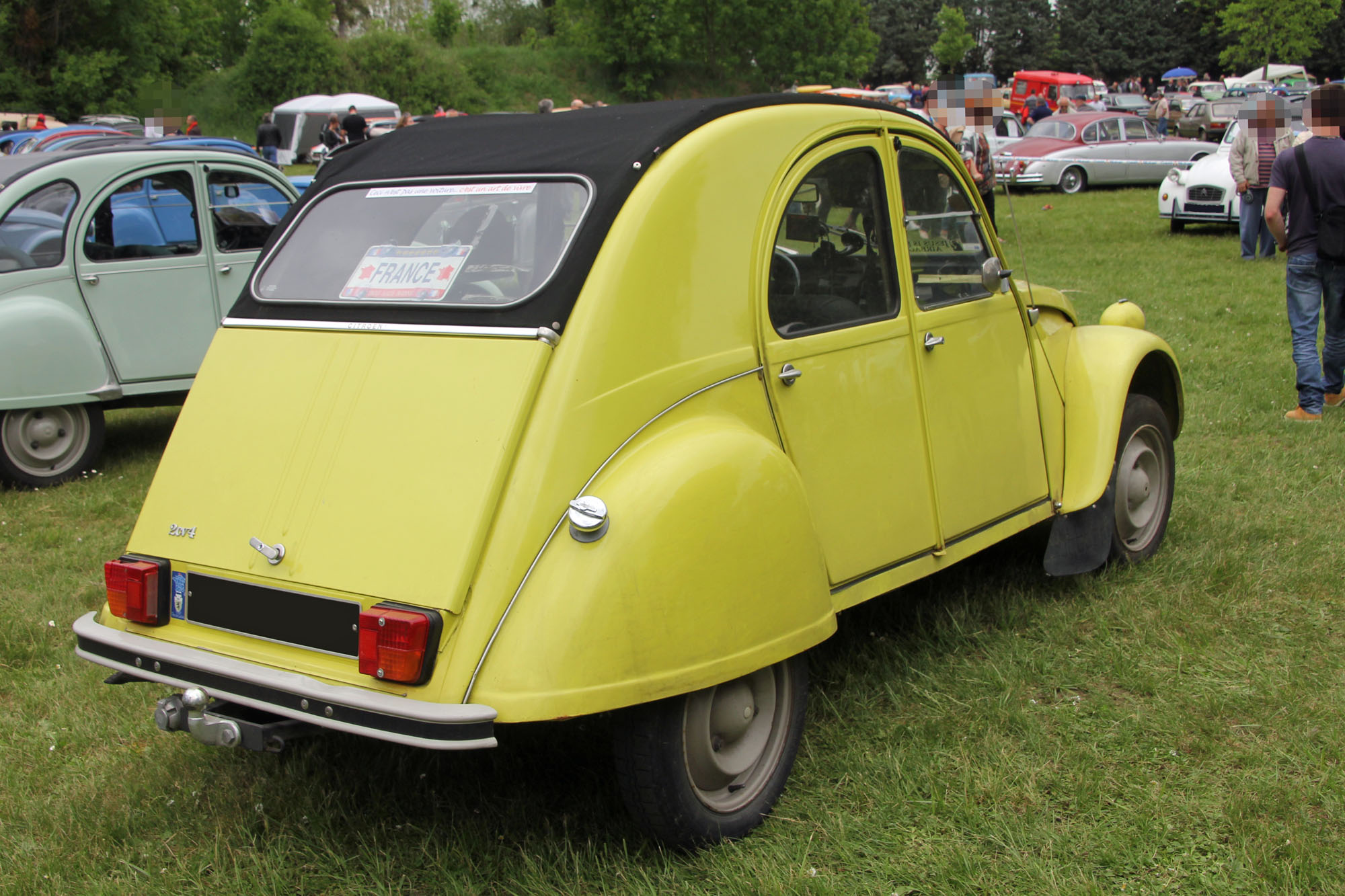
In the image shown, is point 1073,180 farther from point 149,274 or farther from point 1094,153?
point 149,274

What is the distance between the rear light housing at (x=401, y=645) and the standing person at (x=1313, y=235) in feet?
20.7

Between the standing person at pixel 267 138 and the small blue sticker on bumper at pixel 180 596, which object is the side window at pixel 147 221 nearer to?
the small blue sticker on bumper at pixel 180 596

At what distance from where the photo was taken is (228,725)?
9.76 feet

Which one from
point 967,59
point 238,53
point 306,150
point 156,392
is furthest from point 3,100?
point 967,59

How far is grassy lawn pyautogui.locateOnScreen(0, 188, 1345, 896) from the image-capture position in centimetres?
308

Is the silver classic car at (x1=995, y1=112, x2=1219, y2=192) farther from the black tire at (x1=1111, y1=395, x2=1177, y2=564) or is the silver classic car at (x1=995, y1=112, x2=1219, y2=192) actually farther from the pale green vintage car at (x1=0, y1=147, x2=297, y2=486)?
the black tire at (x1=1111, y1=395, x2=1177, y2=564)

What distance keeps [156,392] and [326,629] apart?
5415 millimetres

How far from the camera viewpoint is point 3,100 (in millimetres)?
38594

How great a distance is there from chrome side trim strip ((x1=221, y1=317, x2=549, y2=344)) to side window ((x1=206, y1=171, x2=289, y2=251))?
4.73 m

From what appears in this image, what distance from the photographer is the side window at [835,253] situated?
136 inches

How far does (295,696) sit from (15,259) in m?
5.82

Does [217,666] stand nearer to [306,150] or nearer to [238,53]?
[306,150]

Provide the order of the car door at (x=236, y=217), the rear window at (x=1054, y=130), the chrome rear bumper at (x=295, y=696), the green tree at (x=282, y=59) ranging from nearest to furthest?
the chrome rear bumper at (x=295, y=696) → the car door at (x=236, y=217) → the rear window at (x=1054, y=130) → the green tree at (x=282, y=59)

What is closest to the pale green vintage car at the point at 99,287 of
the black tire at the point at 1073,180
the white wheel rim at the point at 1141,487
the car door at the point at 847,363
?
the car door at the point at 847,363
